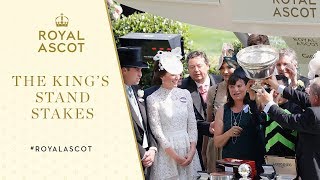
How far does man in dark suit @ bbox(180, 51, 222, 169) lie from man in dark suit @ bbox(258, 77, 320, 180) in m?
1.04

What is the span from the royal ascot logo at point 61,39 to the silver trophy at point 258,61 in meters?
1.03

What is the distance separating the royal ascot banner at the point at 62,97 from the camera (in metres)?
3.99

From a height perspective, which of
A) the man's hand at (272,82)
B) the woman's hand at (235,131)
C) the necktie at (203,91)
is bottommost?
the woman's hand at (235,131)

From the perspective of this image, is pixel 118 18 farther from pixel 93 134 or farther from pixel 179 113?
pixel 93 134

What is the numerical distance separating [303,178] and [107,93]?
5.30 feet

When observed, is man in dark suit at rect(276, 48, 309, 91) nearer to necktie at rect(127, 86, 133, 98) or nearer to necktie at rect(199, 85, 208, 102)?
necktie at rect(199, 85, 208, 102)

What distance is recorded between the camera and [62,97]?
160 inches

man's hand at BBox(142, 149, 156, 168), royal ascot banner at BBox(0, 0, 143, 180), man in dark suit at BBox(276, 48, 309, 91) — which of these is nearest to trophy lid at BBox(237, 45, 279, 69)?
royal ascot banner at BBox(0, 0, 143, 180)

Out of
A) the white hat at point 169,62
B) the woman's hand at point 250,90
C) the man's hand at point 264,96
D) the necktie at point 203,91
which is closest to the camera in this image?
the man's hand at point 264,96

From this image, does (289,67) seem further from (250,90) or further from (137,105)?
(137,105)

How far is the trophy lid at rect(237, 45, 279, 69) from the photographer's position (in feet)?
14.6

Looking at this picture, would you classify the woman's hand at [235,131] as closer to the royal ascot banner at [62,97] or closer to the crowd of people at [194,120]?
the crowd of people at [194,120]

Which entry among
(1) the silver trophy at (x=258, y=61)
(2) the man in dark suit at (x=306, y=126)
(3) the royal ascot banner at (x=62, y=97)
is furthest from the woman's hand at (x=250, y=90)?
(3) the royal ascot banner at (x=62, y=97)

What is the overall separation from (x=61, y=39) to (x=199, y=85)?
233cm
